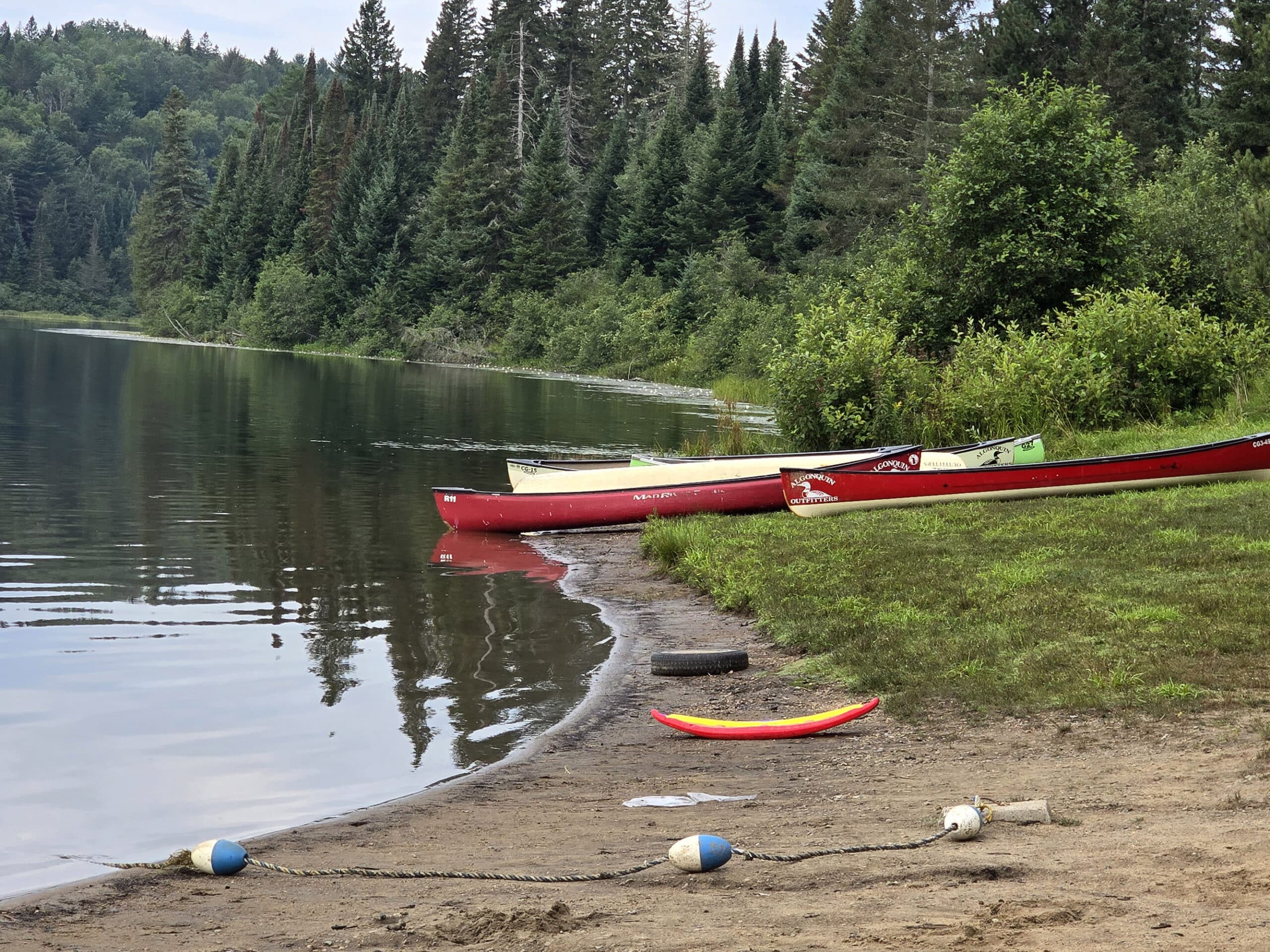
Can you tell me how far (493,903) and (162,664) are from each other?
7.05 meters

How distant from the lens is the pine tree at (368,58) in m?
120

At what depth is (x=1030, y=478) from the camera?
18281 mm

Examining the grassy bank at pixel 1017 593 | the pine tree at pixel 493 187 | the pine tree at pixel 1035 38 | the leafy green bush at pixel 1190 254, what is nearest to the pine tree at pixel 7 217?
the pine tree at pixel 493 187

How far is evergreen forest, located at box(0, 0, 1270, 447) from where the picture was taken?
2569 cm

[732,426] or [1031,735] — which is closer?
[1031,735]

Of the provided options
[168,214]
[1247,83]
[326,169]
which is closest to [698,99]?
[326,169]

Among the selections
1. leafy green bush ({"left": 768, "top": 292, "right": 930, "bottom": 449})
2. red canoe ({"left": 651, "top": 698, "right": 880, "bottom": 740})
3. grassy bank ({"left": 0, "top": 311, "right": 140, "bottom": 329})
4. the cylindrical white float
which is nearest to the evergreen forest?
leafy green bush ({"left": 768, "top": 292, "right": 930, "bottom": 449})

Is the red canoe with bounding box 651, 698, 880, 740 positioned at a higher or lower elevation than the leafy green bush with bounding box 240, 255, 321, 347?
lower

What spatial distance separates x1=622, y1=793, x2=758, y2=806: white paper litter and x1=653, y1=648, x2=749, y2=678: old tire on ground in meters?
3.37

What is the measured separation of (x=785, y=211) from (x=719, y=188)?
17.6ft

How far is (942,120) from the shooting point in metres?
62.8

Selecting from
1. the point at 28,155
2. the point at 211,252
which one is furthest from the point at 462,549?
the point at 28,155

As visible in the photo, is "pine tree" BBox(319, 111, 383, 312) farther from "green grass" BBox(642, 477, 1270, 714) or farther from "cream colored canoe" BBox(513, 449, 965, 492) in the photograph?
"green grass" BBox(642, 477, 1270, 714)

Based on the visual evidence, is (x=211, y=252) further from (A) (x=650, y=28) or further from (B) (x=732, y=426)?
(B) (x=732, y=426)
